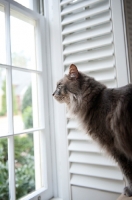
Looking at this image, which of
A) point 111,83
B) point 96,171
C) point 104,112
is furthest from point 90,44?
point 96,171

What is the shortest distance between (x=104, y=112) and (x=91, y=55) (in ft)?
1.59

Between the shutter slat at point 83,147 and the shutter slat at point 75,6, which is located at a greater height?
the shutter slat at point 75,6

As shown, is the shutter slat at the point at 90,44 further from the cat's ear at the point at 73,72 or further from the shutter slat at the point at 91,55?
the cat's ear at the point at 73,72

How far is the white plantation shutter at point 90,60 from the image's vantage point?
108 centimetres

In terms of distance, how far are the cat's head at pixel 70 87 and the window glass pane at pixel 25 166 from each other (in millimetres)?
476

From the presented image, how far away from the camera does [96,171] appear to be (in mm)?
1095

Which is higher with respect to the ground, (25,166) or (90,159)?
(90,159)

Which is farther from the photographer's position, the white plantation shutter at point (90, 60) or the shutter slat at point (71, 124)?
the shutter slat at point (71, 124)

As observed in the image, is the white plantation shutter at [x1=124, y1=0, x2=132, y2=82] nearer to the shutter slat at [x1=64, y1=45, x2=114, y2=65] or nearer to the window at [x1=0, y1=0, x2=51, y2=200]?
the shutter slat at [x1=64, y1=45, x2=114, y2=65]

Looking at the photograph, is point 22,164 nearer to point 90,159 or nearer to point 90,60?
point 90,159

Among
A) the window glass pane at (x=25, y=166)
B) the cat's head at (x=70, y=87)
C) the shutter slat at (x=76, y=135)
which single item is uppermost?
the cat's head at (x=70, y=87)

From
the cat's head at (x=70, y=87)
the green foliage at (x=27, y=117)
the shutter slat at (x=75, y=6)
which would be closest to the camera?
the cat's head at (x=70, y=87)

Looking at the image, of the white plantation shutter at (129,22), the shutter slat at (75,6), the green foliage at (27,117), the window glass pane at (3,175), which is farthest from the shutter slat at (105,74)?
the green foliage at (27,117)

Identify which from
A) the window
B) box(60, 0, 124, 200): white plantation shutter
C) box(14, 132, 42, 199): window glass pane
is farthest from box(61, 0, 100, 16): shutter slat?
box(14, 132, 42, 199): window glass pane
